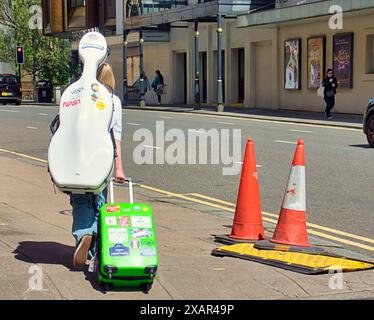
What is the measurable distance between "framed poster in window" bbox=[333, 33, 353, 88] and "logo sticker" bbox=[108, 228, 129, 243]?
25426 millimetres

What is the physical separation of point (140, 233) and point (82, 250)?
0.63 metres

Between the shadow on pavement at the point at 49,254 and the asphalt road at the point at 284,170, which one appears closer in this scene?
the shadow on pavement at the point at 49,254

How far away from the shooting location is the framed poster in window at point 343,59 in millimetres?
30078

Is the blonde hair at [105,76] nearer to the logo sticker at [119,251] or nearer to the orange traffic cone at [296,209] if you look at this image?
Result: the logo sticker at [119,251]

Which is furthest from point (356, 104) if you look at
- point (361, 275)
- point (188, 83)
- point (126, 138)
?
point (361, 275)

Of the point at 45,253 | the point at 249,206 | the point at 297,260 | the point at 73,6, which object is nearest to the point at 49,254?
the point at 45,253

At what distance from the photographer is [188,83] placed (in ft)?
142

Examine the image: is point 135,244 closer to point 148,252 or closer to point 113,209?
point 148,252

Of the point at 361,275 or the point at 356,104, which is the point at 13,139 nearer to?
the point at 356,104

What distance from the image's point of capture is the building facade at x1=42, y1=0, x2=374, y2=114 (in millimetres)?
29656

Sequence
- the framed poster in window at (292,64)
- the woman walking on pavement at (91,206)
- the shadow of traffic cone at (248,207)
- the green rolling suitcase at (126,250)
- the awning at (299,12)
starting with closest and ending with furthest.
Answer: the green rolling suitcase at (126,250)
the woman walking on pavement at (91,206)
the shadow of traffic cone at (248,207)
the awning at (299,12)
the framed poster in window at (292,64)

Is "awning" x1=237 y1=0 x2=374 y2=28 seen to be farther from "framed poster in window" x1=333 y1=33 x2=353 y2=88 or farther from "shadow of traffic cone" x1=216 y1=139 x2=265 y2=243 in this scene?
"shadow of traffic cone" x1=216 y1=139 x2=265 y2=243

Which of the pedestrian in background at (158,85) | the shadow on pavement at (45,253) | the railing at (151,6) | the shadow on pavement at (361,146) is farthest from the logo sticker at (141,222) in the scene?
the pedestrian in background at (158,85)
